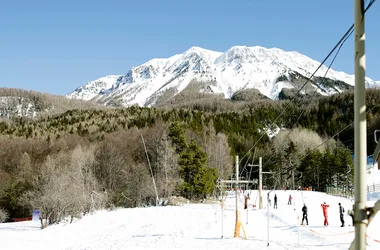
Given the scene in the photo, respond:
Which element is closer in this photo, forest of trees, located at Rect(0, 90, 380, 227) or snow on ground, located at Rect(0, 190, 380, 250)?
snow on ground, located at Rect(0, 190, 380, 250)

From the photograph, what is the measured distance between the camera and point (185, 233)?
1037 inches

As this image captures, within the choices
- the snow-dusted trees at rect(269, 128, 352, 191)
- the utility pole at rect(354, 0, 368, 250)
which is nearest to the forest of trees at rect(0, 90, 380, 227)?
the snow-dusted trees at rect(269, 128, 352, 191)

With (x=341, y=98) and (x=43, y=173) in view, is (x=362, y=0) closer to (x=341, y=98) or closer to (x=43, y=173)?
(x=43, y=173)

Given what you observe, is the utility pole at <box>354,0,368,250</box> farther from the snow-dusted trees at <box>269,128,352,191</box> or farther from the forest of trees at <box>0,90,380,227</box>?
the snow-dusted trees at <box>269,128,352,191</box>

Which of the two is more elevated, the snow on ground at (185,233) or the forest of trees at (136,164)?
the forest of trees at (136,164)

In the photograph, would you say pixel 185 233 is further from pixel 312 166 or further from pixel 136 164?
pixel 312 166

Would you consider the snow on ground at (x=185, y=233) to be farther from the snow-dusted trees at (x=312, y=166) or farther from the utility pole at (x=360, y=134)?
the snow-dusted trees at (x=312, y=166)

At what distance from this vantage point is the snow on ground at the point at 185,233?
21859 mm

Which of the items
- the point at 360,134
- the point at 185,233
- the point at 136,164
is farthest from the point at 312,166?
the point at 360,134

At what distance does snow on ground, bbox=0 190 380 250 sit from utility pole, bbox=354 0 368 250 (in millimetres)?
16051

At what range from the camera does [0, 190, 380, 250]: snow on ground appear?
21.9 m

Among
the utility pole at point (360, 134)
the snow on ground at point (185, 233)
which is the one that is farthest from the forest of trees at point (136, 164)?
the utility pole at point (360, 134)

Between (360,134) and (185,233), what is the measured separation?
23.0 meters

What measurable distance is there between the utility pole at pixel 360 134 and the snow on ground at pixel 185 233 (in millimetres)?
16051
